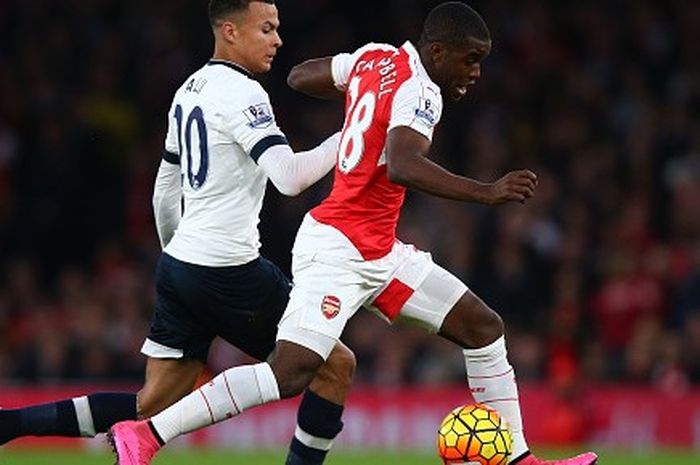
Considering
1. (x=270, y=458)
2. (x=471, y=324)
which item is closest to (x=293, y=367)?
(x=471, y=324)

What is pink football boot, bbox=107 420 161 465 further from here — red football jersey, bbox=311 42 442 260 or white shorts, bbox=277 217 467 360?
red football jersey, bbox=311 42 442 260

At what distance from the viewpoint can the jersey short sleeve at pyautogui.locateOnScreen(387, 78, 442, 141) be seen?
720 cm

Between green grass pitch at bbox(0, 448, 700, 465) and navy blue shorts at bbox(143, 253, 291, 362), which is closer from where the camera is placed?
navy blue shorts at bbox(143, 253, 291, 362)

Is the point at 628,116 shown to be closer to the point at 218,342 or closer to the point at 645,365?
the point at 645,365

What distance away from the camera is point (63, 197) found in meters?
15.8

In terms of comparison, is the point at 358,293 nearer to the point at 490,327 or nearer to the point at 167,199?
the point at 490,327

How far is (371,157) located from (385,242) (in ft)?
1.27

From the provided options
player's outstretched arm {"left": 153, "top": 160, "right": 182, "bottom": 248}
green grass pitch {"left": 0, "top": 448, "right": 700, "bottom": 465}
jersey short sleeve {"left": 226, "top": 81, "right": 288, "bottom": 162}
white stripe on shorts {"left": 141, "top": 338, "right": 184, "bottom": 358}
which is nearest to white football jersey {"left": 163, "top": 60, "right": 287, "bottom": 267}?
jersey short sleeve {"left": 226, "top": 81, "right": 288, "bottom": 162}

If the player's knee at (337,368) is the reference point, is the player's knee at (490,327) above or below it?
above

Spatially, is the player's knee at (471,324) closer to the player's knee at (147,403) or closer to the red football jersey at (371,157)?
the red football jersey at (371,157)

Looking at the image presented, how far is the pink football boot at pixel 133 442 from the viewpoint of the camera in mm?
7098

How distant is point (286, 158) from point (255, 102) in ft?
1.12

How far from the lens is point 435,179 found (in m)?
7.02

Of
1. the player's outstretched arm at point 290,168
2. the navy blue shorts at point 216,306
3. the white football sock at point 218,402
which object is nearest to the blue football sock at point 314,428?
the navy blue shorts at point 216,306
